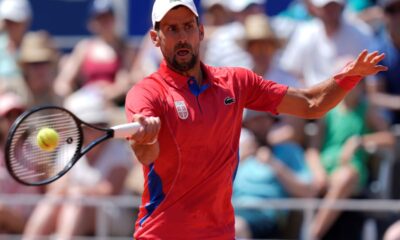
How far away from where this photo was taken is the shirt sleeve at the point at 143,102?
14.8ft

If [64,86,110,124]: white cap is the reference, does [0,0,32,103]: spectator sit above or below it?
above

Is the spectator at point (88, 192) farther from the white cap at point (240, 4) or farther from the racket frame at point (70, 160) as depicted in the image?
the racket frame at point (70, 160)

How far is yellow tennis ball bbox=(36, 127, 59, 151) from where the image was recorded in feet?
15.0

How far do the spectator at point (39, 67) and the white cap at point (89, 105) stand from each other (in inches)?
7.9

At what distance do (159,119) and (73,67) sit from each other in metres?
5.31

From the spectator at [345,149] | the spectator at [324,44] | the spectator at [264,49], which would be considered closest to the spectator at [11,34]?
the spectator at [264,49]

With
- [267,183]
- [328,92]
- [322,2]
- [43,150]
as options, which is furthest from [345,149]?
[43,150]

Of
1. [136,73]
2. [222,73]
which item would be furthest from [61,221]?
[222,73]

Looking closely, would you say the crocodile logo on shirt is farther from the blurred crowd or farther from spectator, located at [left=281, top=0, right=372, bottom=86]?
spectator, located at [left=281, top=0, right=372, bottom=86]

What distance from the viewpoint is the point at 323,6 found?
8.11 metres

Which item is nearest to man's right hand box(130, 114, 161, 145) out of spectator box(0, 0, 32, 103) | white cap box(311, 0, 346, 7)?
white cap box(311, 0, 346, 7)

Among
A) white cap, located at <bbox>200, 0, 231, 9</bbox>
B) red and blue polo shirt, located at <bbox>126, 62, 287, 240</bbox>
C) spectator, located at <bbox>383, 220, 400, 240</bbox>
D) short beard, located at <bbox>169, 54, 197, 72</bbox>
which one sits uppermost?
white cap, located at <bbox>200, 0, 231, 9</bbox>

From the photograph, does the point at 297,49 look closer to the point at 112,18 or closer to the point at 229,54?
the point at 229,54

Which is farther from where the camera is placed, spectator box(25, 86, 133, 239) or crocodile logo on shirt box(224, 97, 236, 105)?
spectator box(25, 86, 133, 239)
